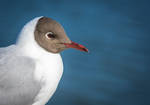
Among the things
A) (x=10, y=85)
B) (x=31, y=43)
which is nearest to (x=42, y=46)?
(x=31, y=43)

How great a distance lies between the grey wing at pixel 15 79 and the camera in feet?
5.02

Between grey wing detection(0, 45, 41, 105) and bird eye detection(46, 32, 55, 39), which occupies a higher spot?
bird eye detection(46, 32, 55, 39)

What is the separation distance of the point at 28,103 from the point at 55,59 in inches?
12.6

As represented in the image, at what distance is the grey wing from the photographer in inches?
60.2

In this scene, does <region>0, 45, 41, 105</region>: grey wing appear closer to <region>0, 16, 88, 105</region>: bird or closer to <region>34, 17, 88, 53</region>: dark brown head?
<region>0, 16, 88, 105</region>: bird

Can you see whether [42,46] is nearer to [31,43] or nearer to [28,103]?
Answer: [31,43]

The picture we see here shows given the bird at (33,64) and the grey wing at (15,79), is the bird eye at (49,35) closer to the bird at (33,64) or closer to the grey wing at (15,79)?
the bird at (33,64)

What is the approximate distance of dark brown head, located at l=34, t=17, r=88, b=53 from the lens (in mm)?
1577

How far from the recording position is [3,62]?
1.54 meters

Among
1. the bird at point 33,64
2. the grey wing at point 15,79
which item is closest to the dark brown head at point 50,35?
the bird at point 33,64

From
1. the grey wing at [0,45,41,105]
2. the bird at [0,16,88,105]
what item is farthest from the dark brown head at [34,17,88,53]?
the grey wing at [0,45,41,105]

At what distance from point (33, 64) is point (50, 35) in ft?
0.68

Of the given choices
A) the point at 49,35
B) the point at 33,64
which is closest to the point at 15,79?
the point at 33,64

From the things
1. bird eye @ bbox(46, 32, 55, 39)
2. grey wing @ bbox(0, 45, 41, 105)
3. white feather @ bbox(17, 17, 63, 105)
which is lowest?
grey wing @ bbox(0, 45, 41, 105)
